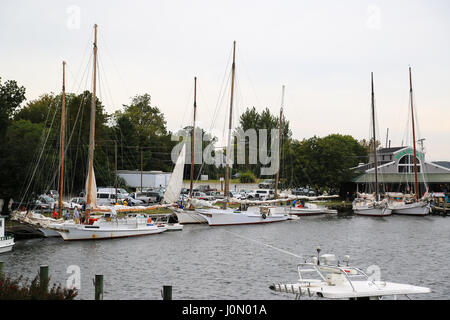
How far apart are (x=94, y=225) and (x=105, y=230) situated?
1109 mm

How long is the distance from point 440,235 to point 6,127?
4909cm

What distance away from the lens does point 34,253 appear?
1441 inches

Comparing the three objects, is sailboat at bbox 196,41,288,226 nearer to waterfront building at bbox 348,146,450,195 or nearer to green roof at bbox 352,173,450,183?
green roof at bbox 352,173,450,183

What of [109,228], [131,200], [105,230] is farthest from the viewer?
[131,200]

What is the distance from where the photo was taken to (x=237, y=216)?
61500mm

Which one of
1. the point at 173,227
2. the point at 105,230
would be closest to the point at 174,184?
the point at 173,227

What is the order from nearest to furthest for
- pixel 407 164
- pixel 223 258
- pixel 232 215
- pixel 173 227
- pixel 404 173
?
pixel 223 258 → pixel 173 227 → pixel 232 215 → pixel 404 173 → pixel 407 164

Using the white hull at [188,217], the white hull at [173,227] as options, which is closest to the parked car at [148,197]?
the white hull at [188,217]

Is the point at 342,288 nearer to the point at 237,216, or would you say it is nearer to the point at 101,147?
the point at 237,216

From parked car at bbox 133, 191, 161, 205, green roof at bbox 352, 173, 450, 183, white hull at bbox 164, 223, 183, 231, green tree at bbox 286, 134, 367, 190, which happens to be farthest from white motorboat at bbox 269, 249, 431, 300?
green roof at bbox 352, 173, 450, 183

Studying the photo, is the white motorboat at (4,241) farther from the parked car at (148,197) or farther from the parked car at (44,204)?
the parked car at (148,197)
